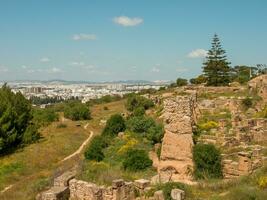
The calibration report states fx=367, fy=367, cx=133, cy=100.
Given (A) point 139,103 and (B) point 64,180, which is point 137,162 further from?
(A) point 139,103

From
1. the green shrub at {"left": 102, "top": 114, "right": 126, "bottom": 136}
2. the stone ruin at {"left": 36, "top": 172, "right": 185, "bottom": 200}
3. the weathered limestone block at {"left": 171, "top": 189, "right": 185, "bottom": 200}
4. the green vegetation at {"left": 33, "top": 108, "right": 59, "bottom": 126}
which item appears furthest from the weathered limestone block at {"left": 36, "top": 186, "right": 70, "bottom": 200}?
the green vegetation at {"left": 33, "top": 108, "right": 59, "bottom": 126}

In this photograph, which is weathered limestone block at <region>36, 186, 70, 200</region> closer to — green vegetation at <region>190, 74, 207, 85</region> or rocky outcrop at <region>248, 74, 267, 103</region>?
rocky outcrop at <region>248, 74, 267, 103</region>

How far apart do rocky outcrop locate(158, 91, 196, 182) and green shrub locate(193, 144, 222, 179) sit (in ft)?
0.92

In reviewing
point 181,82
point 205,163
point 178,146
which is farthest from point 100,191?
point 181,82

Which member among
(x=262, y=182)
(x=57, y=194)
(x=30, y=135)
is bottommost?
(x=30, y=135)

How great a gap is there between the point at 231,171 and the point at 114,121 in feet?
56.3

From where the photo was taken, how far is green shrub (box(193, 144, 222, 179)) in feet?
46.8

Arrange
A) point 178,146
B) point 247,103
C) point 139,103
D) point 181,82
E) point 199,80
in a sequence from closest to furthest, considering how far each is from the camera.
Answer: point 178,146
point 247,103
point 139,103
point 199,80
point 181,82

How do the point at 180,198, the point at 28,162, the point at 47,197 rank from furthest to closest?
the point at 28,162 < the point at 47,197 < the point at 180,198

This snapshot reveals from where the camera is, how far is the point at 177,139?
1465cm

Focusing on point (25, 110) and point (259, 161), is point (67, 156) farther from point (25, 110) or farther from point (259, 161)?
point (259, 161)

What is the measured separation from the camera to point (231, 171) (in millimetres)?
14797

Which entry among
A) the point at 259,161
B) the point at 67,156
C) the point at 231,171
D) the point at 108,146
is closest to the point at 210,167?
the point at 231,171

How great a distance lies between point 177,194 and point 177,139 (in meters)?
5.01
